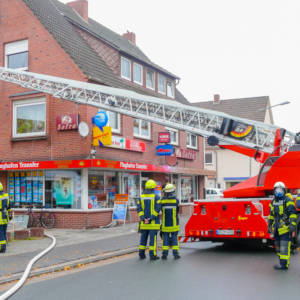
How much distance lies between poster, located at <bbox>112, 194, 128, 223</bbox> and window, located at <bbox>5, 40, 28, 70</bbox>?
6714 mm

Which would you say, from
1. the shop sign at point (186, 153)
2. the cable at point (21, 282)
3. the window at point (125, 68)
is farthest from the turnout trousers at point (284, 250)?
the shop sign at point (186, 153)

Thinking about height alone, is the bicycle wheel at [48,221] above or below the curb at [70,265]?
above

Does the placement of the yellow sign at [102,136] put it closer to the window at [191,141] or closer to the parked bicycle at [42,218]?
the parked bicycle at [42,218]

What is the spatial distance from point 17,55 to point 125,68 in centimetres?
520

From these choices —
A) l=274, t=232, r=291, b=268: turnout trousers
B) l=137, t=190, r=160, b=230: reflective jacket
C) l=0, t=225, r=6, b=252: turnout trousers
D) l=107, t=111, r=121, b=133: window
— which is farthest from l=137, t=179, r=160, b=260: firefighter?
l=107, t=111, r=121, b=133: window

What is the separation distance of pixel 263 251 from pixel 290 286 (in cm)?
422

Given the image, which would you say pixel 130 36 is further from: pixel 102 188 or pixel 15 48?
pixel 102 188

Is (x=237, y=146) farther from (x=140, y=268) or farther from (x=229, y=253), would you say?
(x=140, y=268)

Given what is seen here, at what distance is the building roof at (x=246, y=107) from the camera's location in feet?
150

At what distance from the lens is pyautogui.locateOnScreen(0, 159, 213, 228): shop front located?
17.1 m

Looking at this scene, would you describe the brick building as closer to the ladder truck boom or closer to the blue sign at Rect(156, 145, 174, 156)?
the blue sign at Rect(156, 145, 174, 156)

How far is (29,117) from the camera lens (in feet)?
61.4

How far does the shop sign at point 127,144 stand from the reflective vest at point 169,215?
26.9ft

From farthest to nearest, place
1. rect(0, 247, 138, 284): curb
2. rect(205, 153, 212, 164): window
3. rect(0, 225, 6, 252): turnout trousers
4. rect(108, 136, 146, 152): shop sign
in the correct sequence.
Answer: rect(205, 153, 212, 164): window → rect(108, 136, 146, 152): shop sign → rect(0, 225, 6, 252): turnout trousers → rect(0, 247, 138, 284): curb
